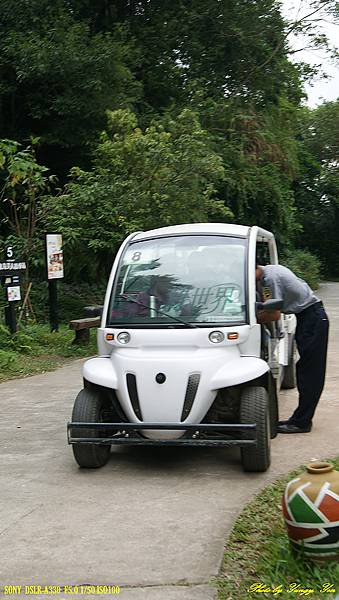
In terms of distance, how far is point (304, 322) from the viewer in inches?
264

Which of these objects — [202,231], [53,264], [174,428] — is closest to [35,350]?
[53,264]

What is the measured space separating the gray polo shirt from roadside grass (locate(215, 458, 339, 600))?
7.68ft

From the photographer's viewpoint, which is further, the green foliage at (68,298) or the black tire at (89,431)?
the green foliage at (68,298)

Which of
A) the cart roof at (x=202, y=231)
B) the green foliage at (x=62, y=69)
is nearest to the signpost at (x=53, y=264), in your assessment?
the green foliage at (x=62, y=69)

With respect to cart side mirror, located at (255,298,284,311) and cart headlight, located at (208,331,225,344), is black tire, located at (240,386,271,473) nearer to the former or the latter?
cart headlight, located at (208,331,225,344)

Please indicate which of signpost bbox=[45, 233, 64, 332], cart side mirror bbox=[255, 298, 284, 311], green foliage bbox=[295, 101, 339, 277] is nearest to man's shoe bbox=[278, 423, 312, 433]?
cart side mirror bbox=[255, 298, 284, 311]

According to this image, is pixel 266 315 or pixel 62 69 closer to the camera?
pixel 266 315

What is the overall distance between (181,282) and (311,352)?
1304 millimetres

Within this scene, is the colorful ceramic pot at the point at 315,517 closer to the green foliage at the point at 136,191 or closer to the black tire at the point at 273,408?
the black tire at the point at 273,408

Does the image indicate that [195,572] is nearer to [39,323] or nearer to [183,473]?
[183,473]

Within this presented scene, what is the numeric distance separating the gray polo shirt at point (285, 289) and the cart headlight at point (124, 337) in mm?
1297

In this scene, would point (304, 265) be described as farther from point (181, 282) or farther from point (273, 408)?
point (181, 282)

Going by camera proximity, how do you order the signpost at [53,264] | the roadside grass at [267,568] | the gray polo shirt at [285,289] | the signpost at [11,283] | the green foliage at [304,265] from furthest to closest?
1. the green foliage at [304,265]
2. the signpost at [53,264]
3. the signpost at [11,283]
4. the gray polo shirt at [285,289]
5. the roadside grass at [267,568]

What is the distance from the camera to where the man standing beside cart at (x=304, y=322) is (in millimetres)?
6613
